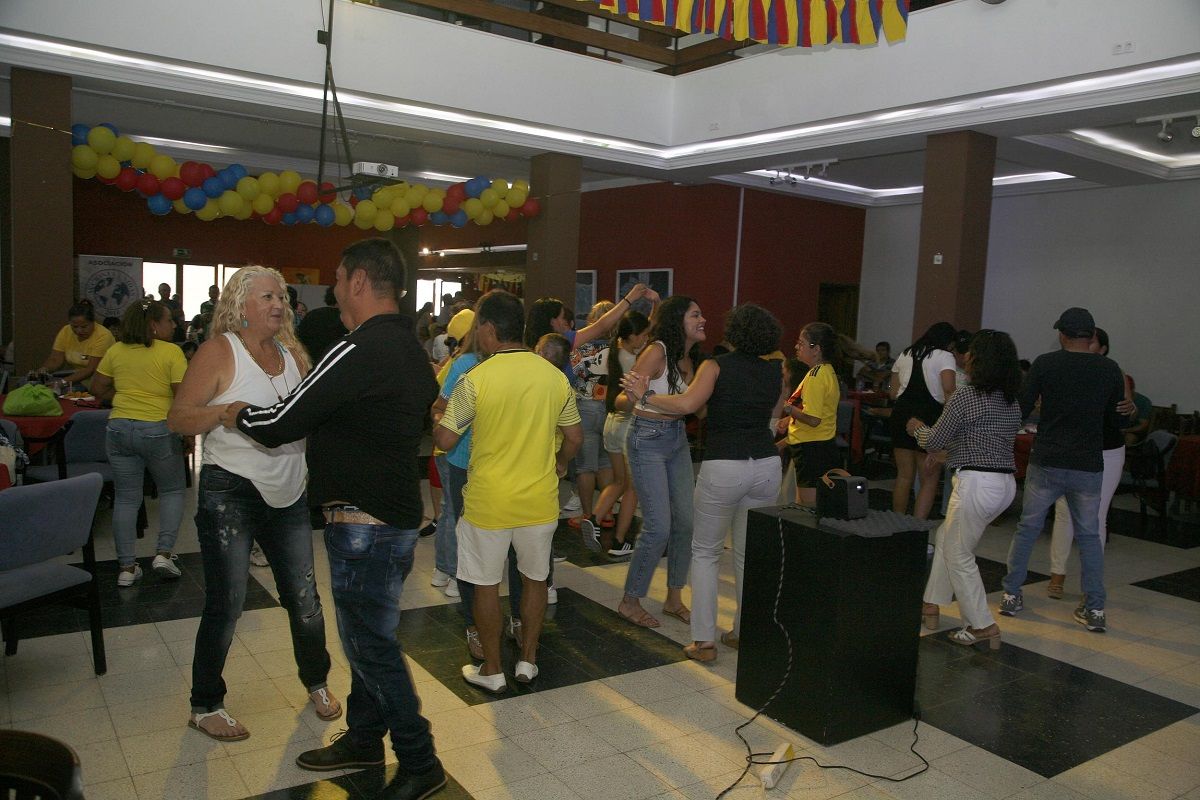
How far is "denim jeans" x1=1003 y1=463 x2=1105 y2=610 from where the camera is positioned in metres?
4.71

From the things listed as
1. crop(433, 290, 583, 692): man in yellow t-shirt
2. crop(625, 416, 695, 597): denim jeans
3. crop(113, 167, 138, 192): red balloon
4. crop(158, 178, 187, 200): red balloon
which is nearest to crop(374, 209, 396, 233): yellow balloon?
crop(158, 178, 187, 200): red balloon

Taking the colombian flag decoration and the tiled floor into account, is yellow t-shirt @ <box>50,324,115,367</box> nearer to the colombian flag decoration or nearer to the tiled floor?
the tiled floor

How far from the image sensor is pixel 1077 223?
451 inches

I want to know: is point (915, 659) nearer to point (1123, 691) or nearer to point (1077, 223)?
point (1123, 691)

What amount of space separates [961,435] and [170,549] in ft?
14.2

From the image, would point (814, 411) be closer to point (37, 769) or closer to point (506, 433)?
point (506, 433)

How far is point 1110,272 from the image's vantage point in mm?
11102

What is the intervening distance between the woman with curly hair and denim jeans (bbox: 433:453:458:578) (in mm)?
1101

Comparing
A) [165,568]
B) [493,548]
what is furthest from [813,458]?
[165,568]

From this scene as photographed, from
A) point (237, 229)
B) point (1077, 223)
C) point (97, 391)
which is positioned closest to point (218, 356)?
point (97, 391)

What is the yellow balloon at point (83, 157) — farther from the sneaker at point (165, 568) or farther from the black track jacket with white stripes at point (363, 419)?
the black track jacket with white stripes at point (363, 419)

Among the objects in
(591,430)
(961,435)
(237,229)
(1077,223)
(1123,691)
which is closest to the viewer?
(1123,691)

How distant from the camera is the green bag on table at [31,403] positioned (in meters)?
5.20

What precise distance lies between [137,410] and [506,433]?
2519mm
